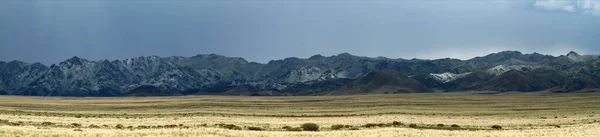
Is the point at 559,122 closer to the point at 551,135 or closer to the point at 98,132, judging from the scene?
the point at 551,135

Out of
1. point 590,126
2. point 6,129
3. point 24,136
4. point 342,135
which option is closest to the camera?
point 24,136

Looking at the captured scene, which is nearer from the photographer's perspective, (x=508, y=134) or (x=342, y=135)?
(x=342, y=135)

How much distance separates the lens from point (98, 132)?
→ 50000mm

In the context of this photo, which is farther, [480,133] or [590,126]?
[590,126]

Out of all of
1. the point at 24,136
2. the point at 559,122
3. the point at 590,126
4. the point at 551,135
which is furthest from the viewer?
the point at 559,122

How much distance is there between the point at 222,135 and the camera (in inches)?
1939

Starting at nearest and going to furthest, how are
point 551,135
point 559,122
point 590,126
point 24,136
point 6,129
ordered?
point 24,136 < point 6,129 < point 551,135 < point 590,126 < point 559,122

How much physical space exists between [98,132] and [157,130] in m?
4.73

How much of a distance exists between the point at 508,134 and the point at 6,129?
36.0 meters

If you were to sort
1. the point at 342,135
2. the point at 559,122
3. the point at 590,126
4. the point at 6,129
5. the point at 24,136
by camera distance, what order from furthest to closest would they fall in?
1. the point at 559,122
2. the point at 590,126
3. the point at 342,135
4. the point at 6,129
5. the point at 24,136

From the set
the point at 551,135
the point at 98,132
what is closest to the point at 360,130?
the point at 551,135

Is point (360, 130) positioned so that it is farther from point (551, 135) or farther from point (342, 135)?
point (551, 135)

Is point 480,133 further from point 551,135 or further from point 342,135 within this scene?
point 342,135

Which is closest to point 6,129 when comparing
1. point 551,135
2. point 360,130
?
point 360,130
